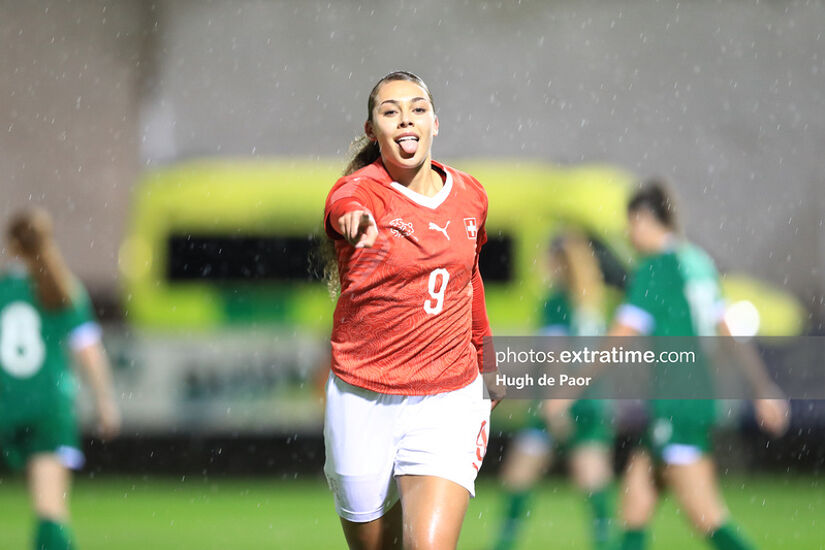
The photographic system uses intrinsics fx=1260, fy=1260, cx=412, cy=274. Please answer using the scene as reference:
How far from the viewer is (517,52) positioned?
67.3ft

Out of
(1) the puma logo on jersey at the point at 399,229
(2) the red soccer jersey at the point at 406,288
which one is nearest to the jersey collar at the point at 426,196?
(2) the red soccer jersey at the point at 406,288

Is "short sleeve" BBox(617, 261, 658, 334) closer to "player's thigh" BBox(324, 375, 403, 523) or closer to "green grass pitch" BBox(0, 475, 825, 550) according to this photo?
"player's thigh" BBox(324, 375, 403, 523)

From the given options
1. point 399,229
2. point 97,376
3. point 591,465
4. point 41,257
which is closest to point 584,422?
point 591,465

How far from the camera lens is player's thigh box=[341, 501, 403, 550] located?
3.96 m

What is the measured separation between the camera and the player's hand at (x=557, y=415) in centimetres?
589

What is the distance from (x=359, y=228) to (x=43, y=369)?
3445 mm

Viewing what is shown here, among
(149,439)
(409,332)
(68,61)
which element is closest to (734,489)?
(149,439)

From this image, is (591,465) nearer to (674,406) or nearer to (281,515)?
(674,406)

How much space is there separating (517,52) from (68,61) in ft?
23.2

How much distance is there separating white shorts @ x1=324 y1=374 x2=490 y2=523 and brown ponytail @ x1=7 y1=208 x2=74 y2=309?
2.59 metres

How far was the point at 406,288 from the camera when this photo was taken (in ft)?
12.3

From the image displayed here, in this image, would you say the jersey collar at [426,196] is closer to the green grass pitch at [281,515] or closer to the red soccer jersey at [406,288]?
the red soccer jersey at [406,288]

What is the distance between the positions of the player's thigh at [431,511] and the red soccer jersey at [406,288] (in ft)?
0.92

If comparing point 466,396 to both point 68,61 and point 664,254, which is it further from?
point 68,61
